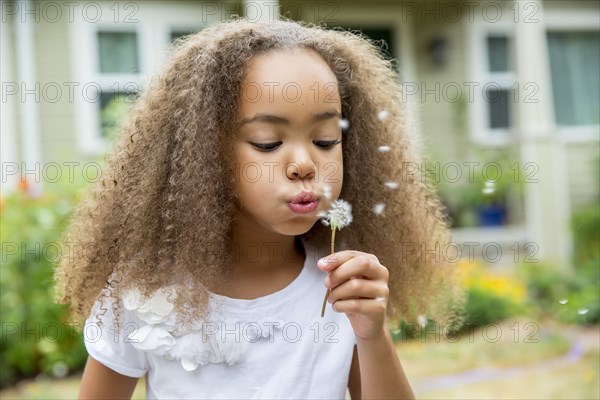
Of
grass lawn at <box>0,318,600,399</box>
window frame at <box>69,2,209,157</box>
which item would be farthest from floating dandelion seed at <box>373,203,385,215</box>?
window frame at <box>69,2,209,157</box>

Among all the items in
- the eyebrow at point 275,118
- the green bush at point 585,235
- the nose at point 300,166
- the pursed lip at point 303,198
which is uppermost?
the eyebrow at point 275,118

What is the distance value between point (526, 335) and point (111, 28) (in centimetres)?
513

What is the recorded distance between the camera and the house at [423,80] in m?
7.58

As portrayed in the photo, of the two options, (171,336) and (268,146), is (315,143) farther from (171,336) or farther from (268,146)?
(171,336)

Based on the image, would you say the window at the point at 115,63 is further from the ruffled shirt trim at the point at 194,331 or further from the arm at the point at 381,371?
the arm at the point at 381,371

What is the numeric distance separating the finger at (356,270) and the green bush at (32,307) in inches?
135

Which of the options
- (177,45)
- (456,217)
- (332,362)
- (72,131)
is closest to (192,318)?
(332,362)

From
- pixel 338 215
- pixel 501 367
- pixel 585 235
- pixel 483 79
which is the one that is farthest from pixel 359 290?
pixel 483 79

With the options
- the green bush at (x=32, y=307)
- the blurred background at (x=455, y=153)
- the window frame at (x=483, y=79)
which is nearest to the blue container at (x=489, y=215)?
the blurred background at (x=455, y=153)

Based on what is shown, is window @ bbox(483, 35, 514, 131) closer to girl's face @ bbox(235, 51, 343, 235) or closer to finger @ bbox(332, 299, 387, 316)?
girl's face @ bbox(235, 51, 343, 235)

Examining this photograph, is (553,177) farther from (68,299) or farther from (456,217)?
(68,299)

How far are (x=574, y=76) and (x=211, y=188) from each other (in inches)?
355

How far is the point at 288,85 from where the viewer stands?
1.56 metres

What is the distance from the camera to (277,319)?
174 centimetres
